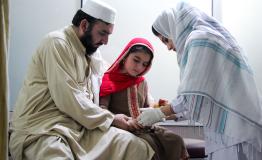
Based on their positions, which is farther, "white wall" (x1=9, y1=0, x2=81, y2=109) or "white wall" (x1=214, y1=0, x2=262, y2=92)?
"white wall" (x1=9, y1=0, x2=81, y2=109)

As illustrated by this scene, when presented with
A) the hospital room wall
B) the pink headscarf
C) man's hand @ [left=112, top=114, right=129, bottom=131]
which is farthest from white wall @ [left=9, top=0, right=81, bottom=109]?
man's hand @ [left=112, top=114, right=129, bottom=131]

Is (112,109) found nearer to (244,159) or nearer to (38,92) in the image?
(38,92)

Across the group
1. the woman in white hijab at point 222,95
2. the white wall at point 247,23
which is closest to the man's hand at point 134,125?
the woman in white hijab at point 222,95

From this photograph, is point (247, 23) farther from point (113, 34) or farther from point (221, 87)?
point (221, 87)

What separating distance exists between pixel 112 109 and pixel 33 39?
96 cm

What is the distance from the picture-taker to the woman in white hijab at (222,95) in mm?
1335

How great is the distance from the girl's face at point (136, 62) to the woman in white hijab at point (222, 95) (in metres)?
0.45

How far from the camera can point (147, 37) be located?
2535mm

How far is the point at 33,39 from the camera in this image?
239 centimetres

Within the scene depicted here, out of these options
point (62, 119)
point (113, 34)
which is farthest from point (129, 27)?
point (62, 119)

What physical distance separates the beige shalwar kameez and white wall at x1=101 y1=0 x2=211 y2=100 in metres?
0.90

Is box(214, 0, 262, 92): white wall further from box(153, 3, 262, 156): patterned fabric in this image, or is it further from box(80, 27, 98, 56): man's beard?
box(80, 27, 98, 56): man's beard

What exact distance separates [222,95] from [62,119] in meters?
0.77

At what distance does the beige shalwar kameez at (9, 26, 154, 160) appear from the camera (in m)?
1.43
